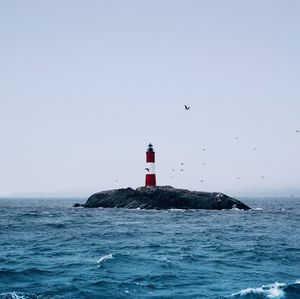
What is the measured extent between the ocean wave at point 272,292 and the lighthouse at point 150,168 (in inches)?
2853

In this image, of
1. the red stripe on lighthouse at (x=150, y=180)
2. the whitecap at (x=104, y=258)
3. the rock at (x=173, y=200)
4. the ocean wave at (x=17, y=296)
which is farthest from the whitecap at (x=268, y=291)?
the red stripe on lighthouse at (x=150, y=180)

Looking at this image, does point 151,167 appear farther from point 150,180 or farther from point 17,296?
point 17,296

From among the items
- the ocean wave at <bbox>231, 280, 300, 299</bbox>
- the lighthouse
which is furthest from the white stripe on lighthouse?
the ocean wave at <bbox>231, 280, 300, 299</bbox>

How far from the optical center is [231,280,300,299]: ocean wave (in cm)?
2050

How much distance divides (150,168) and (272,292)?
7480cm

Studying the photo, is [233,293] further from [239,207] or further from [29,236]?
[239,207]

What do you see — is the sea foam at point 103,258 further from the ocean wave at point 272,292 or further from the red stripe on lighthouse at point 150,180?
the red stripe on lighthouse at point 150,180

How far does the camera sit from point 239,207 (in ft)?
315

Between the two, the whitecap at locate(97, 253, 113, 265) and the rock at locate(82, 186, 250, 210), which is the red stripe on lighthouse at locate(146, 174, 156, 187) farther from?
the whitecap at locate(97, 253, 113, 265)

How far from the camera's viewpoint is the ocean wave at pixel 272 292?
2050 centimetres

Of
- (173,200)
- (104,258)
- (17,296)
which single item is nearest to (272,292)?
(104,258)

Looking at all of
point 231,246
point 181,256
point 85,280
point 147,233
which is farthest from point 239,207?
point 85,280

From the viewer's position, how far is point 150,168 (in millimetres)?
95750

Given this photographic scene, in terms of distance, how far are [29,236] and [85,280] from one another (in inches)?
814
